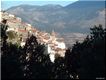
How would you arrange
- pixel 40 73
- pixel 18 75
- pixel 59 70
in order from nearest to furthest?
pixel 18 75
pixel 40 73
pixel 59 70

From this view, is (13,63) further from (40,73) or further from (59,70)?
(59,70)

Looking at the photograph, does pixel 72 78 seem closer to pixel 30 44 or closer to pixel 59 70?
pixel 59 70

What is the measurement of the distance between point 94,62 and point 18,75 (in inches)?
237

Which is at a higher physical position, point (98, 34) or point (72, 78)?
point (98, 34)

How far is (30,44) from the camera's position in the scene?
45594mm

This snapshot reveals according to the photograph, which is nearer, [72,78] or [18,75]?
[18,75]

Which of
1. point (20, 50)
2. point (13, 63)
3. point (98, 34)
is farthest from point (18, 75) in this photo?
point (98, 34)

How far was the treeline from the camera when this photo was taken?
35031 millimetres

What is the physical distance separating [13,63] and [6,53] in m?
3.77

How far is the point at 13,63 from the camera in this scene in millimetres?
37438

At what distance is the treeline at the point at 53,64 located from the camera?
115 ft

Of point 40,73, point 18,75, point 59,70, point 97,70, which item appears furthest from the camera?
point 59,70

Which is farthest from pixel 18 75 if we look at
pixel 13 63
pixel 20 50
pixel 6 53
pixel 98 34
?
pixel 98 34

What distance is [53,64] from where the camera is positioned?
43.3 m
